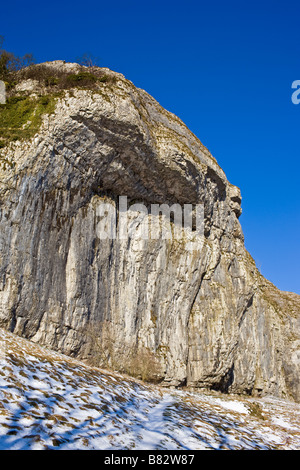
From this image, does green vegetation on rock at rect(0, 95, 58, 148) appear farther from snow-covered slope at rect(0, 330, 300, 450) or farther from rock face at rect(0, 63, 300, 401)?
snow-covered slope at rect(0, 330, 300, 450)

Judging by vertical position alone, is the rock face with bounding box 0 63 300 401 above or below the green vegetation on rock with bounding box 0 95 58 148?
below

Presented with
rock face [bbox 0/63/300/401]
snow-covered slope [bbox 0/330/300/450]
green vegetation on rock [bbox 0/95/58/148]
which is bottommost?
snow-covered slope [bbox 0/330/300/450]

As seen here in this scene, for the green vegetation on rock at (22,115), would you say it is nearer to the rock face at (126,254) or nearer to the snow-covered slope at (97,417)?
the rock face at (126,254)

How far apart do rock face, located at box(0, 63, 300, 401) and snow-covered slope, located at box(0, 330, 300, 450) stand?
147 inches

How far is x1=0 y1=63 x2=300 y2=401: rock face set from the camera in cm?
1455

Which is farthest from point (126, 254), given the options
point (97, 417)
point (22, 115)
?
point (97, 417)

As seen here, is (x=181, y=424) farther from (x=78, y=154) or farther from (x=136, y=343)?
(x=78, y=154)

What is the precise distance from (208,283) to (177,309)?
291 cm

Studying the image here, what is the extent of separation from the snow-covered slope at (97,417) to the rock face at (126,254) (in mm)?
3726

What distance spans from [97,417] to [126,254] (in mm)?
12354

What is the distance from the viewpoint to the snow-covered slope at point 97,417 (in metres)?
6.47

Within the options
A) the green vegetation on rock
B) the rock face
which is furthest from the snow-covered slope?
the green vegetation on rock

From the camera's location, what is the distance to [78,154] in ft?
55.7
